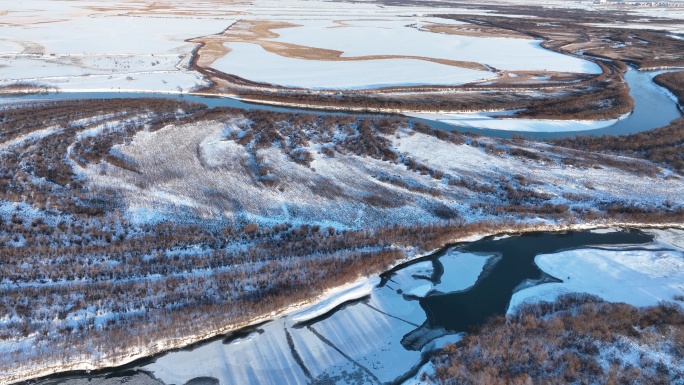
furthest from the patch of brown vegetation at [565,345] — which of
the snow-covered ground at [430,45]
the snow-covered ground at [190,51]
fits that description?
the snow-covered ground at [430,45]

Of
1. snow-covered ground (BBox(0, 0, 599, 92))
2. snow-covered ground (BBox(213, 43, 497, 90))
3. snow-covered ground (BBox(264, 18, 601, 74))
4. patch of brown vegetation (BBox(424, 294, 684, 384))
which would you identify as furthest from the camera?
snow-covered ground (BBox(264, 18, 601, 74))

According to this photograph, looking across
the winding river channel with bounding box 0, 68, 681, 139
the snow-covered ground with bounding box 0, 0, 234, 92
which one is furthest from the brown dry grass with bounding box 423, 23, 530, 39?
the snow-covered ground with bounding box 0, 0, 234, 92

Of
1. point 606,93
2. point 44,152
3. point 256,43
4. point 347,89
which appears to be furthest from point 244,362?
point 256,43

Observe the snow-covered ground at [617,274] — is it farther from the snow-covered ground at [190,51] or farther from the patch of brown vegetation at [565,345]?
the snow-covered ground at [190,51]

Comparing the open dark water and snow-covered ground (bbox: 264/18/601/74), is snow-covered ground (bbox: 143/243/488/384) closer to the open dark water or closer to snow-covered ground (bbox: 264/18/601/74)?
the open dark water

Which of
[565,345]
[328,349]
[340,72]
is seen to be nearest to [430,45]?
[340,72]

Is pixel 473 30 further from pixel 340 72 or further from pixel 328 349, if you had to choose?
pixel 328 349
